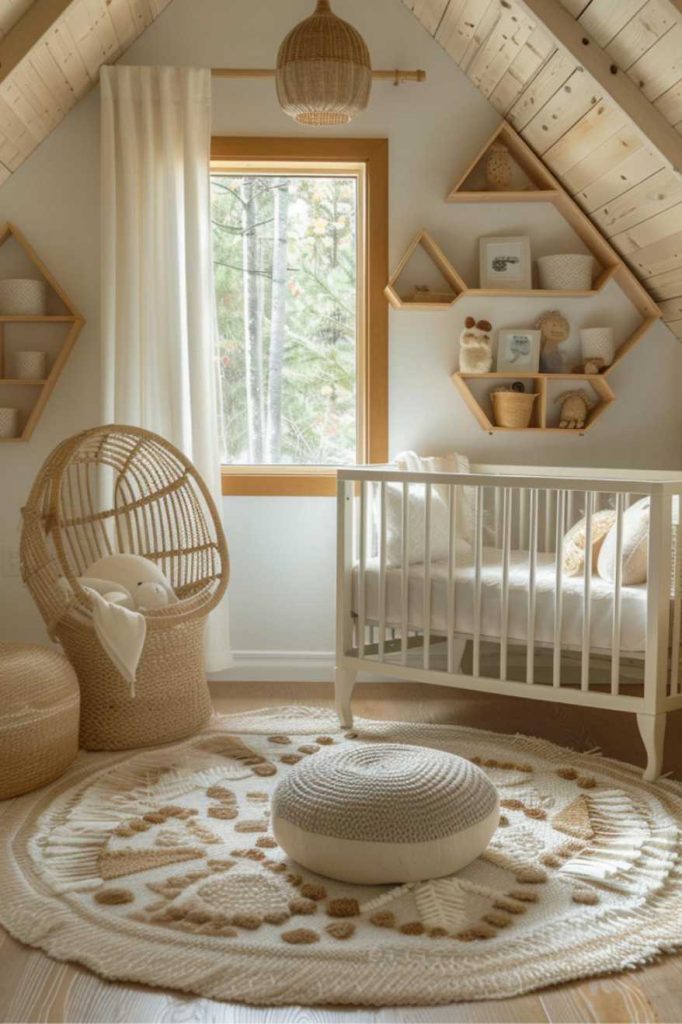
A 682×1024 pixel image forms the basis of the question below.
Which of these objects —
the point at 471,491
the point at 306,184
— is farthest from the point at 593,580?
the point at 306,184

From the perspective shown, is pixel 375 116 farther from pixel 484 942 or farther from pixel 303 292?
pixel 484 942

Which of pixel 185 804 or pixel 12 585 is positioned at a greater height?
pixel 12 585

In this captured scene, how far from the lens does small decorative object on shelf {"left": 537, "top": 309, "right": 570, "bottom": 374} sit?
384cm

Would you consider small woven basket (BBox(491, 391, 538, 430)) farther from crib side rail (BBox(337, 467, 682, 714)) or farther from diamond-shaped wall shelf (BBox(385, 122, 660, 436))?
crib side rail (BBox(337, 467, 682, 714))

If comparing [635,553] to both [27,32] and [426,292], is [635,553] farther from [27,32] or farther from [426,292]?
[27,32]

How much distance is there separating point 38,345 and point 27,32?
45.0 inches

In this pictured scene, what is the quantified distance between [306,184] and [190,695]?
1.94 m

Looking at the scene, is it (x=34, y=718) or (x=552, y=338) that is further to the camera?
(x=552, y=338)

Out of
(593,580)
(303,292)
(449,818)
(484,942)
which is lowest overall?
(484,942)

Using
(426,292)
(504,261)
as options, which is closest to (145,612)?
(426,292)

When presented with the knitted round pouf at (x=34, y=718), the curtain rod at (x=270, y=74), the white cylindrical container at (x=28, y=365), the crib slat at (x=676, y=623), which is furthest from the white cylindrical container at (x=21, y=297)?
the crib slat at (x=676, y=623)

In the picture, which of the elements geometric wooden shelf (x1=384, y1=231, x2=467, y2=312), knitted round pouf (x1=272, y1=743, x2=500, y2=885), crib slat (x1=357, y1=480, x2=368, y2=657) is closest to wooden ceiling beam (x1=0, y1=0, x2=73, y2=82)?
geometric wooden shelf (x1=384, y1=231, x2=467, y2=312)

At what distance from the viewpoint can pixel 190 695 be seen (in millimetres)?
3154

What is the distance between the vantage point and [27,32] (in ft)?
9.87
